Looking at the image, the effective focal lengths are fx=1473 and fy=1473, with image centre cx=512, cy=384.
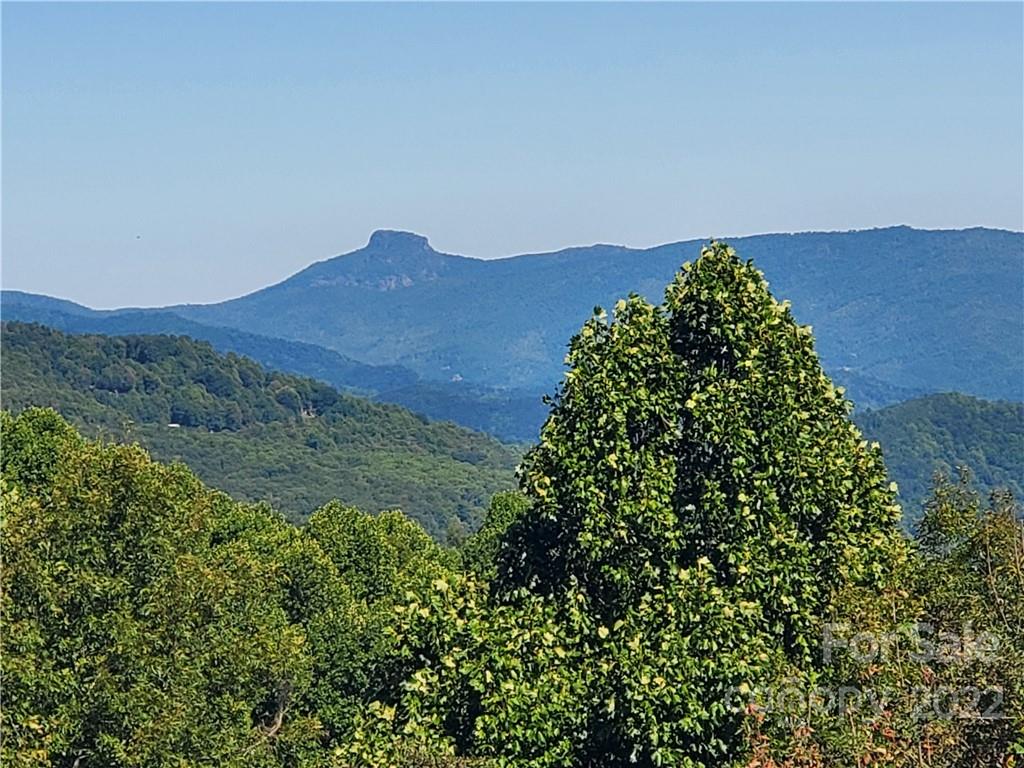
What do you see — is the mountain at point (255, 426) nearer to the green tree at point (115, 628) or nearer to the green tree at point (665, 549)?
the green tree at point (115, 628)

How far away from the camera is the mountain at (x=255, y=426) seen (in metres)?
131

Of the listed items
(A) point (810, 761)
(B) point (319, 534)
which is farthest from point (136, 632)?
(B) point (319, 534)

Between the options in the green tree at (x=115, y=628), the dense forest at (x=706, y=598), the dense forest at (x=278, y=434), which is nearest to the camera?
the dense forest at (x=706, y=598)

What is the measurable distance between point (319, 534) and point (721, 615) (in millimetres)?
26741

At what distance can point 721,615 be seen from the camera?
12.6 metres

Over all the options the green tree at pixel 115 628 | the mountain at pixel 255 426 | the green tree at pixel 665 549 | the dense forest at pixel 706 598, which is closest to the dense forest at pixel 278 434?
the mountain at pixel 255 426

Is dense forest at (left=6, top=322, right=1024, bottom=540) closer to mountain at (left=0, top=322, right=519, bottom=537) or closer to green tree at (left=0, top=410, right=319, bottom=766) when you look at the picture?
mountain at (left=0, top=322, right=519, bottom=537)

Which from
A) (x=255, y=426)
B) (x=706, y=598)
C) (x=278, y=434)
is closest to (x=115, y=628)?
(x=706, y=598)

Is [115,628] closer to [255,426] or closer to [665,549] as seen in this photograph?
[665,549]

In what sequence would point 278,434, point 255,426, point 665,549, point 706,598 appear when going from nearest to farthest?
point 706,598
point 665,549
point 278,434
point 255,426

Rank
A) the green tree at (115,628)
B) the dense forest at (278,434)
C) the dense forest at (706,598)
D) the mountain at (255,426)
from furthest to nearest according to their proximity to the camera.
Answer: the dense forest at (278,434) → the mountain at (255,426) → the green tree at (115,628) → the dense forest at (706,598)

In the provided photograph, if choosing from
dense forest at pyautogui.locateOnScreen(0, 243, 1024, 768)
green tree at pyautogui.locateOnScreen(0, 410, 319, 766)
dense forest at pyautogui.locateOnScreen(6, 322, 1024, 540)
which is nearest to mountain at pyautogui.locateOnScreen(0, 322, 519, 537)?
dense forest at pyautogui.locateOnScreen(6, 322, 1024, 540)

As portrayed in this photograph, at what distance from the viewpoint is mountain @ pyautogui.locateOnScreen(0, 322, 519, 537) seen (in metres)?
131

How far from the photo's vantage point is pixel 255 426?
543 feet
